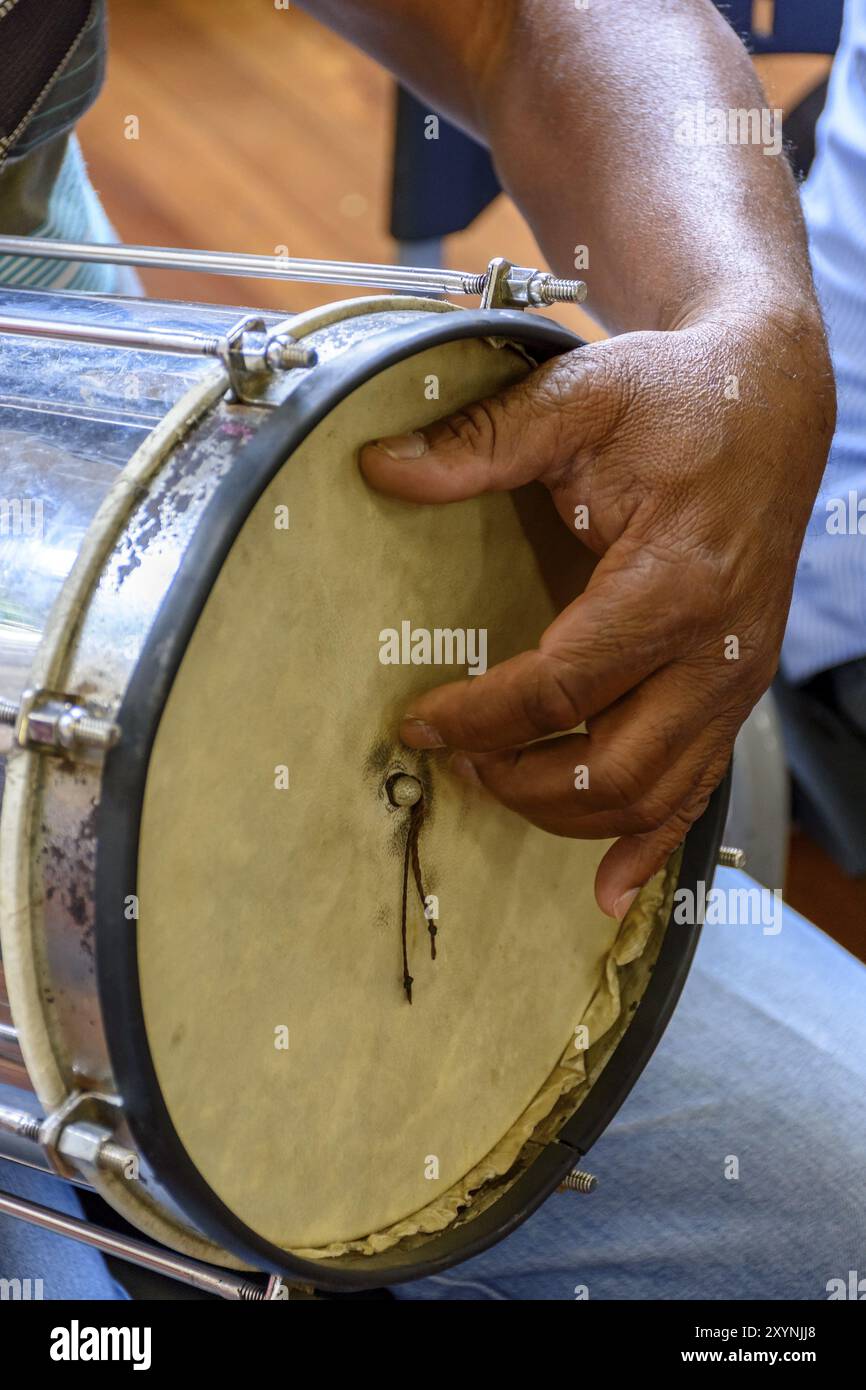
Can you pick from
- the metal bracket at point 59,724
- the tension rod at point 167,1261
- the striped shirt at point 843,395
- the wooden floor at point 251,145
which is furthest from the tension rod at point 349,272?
the wooden floor at point 251,145

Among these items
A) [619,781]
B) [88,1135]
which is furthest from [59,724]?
[619,781]

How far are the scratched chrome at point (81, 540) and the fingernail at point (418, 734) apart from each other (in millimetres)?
154

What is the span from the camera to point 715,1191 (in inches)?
29.5

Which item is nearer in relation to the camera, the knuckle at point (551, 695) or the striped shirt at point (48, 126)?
the knuckle at point (551, 695)

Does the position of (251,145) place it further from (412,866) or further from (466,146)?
(412,866)

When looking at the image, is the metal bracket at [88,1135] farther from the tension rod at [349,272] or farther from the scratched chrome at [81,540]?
the tension rod at [349,272]

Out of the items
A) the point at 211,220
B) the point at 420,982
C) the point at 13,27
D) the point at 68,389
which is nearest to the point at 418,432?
the point at 68,389

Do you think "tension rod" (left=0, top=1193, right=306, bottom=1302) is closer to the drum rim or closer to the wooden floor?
the drum rim

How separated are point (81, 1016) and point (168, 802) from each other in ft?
0.24

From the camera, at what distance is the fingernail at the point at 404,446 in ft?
1.67

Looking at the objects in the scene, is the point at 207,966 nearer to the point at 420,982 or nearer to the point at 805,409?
the point at 420,982

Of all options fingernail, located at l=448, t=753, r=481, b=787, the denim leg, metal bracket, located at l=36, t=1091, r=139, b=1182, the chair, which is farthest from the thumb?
the chair

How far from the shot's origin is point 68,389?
0.51 m

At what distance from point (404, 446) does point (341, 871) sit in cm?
17
